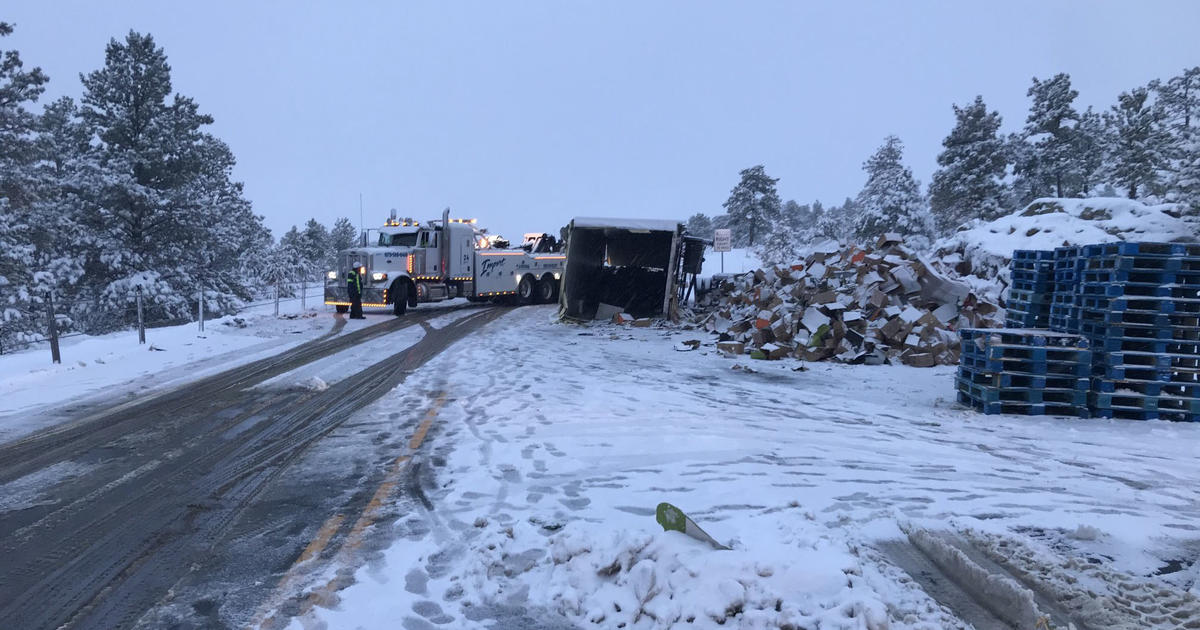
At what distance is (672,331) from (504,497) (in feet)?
43.2

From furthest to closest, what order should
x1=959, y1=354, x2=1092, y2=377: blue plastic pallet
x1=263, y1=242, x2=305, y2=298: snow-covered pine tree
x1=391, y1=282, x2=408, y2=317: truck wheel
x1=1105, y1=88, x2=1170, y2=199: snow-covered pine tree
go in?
x1=263, y1=242, x2=305, y2=298: snow-covered pine tree, x1=1105, y1=88, x2=1170, y2=199: snow-covered pine tree, x1=391, y1=282, x2=408, y2=317: truck wheel, x1=959, y1=354, x2=1092, y2=377: blue plastic pallet

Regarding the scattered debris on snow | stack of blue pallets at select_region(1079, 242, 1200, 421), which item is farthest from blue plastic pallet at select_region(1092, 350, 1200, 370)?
the scattered debris on snow

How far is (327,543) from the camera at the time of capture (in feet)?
13.7

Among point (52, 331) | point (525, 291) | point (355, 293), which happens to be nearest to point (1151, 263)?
point (52, 331)

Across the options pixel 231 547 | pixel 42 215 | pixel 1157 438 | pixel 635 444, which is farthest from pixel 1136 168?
pixel 42 215

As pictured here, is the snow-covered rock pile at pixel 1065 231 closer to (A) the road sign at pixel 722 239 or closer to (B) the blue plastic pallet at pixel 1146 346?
(A) the road sign at pixel 722 239

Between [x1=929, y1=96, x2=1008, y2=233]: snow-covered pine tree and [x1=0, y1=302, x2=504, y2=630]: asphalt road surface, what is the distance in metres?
40.6

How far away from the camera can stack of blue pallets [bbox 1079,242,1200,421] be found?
25.9 feet

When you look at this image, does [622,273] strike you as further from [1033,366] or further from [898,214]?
[898,214]

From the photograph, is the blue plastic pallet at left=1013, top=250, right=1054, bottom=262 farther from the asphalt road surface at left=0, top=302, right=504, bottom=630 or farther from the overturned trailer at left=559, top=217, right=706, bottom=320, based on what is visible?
the overturned trailer at left=559, top=217, right=706, bottom=320

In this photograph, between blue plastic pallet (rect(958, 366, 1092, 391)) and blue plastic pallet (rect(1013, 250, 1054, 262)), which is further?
blue plastic pallet (rect(1013, 250, 1054, 262))

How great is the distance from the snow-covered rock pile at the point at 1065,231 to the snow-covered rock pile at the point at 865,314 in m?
4.91

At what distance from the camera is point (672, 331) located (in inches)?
704

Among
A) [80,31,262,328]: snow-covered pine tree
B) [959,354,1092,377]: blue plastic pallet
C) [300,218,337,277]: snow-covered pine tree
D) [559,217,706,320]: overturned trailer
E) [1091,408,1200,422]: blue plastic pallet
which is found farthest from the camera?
[300,218,337,277]: snow-covered pine tree
